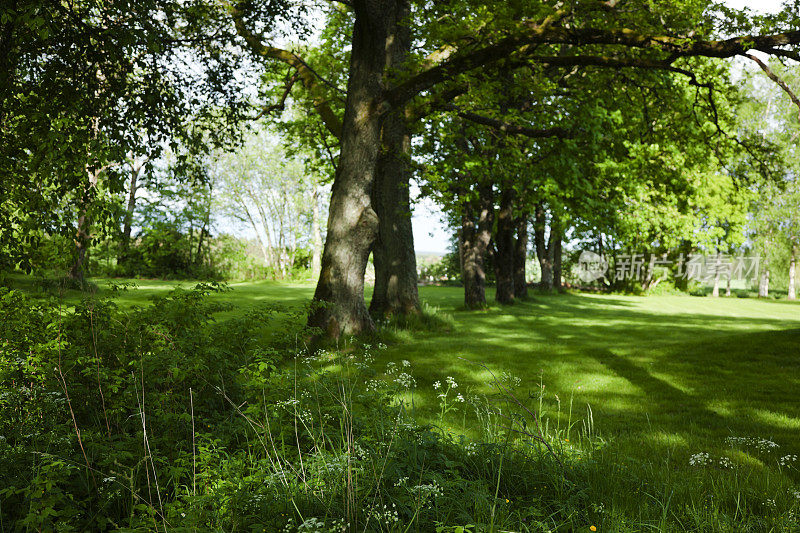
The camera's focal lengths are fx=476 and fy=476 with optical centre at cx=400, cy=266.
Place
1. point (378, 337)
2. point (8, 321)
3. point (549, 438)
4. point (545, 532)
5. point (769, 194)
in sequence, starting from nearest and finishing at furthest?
point (545, 532) < point (549, 438) < point (8, 321) < point (378, 337) < point (769, 194)

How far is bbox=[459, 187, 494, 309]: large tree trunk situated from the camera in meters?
18.0

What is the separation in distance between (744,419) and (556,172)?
6.73 metres

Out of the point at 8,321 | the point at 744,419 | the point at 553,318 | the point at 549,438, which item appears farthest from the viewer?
the point at 553,318

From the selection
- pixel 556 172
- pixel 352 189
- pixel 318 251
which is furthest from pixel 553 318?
pixel 318 251

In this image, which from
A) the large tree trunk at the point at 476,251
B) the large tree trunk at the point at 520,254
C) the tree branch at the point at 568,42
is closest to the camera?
the tree branch at the point at 568,42

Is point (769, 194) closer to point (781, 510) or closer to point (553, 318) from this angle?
point (553, 318)

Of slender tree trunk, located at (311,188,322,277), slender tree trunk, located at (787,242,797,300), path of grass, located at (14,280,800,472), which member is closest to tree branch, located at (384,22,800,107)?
path of grass, located at (14,280,800,472)

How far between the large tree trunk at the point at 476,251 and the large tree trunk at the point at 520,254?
2.57 metres

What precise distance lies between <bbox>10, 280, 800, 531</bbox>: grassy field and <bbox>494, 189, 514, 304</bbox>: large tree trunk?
19.2 ft

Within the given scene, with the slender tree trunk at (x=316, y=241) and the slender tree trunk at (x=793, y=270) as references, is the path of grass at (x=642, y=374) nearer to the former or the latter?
the slender tree trunk at (x=316, y=241)

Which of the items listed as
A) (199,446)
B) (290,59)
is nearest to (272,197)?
(290,59)

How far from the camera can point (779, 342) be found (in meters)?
8.77

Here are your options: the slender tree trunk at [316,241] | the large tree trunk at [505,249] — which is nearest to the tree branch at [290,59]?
the large tree trunk at [505,249]

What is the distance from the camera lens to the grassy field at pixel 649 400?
3.17m
